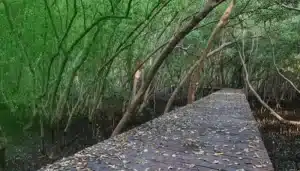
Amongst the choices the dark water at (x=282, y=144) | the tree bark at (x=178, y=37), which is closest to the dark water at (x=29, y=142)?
the tree bark at (x=178, y=37)

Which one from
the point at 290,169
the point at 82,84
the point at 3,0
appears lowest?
the point at 290,169

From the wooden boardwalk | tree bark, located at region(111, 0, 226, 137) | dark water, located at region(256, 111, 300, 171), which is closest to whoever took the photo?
the wooden boardwalk

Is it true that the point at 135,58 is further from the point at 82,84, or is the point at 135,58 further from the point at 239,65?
the point at 239,65

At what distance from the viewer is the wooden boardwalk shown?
4.86 meters

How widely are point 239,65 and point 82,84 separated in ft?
50.8

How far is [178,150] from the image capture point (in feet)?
18.8

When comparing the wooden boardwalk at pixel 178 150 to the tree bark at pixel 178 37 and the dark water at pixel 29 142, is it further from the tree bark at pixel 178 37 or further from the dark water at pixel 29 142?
the dark water at pixel 29 142

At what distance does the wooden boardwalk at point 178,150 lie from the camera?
4855 mm

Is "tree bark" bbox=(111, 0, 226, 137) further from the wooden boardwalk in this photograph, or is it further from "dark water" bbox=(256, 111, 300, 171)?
"dark water" bbox=(256, 111, 300, 171)

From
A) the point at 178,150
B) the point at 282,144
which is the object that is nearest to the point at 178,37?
the point at 178,150

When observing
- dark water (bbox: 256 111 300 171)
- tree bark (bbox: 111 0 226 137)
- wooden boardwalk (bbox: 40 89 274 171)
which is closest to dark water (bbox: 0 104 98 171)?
tree bark (bbox: 111 0 226 137)

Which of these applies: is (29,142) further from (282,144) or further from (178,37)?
(178,37)

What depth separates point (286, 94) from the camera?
107 feet

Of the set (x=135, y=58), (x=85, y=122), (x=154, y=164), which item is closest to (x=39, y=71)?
(x=85, y=122)
